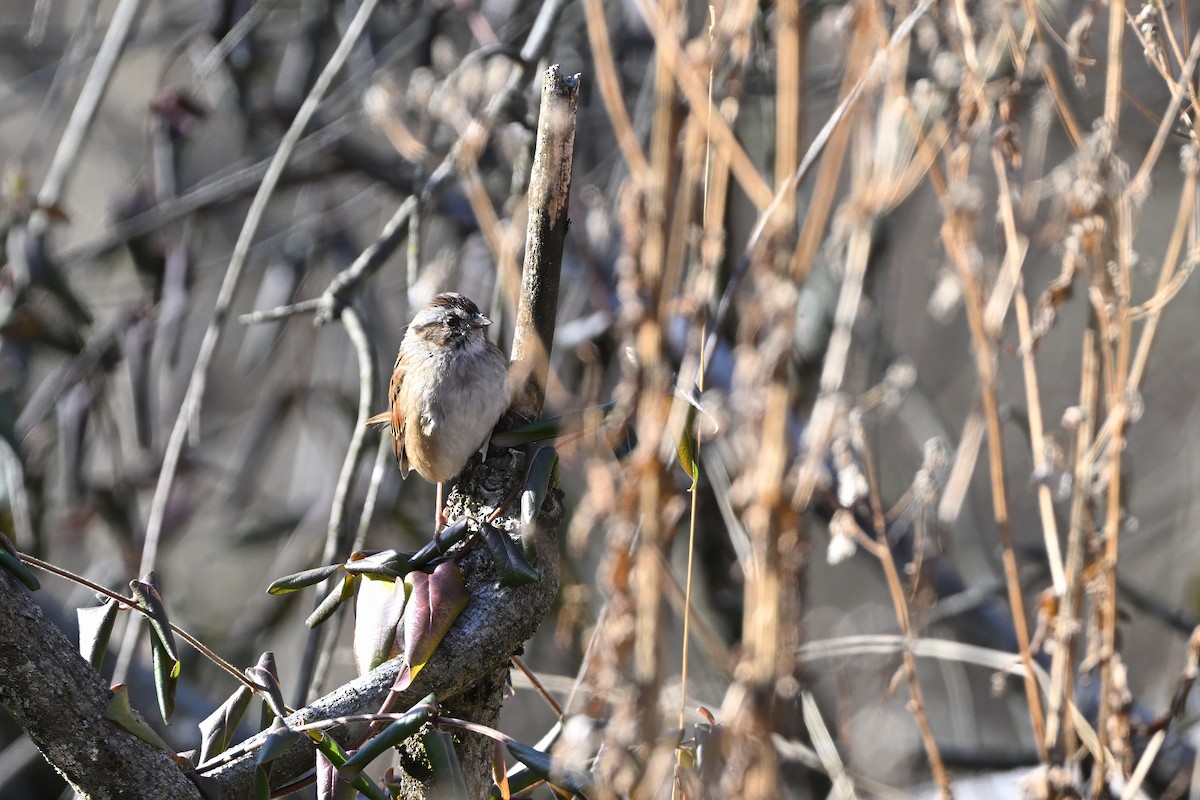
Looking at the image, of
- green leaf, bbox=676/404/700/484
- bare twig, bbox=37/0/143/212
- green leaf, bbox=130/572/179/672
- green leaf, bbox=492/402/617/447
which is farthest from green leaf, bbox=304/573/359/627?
bare twig, bbox=37/0/143/212

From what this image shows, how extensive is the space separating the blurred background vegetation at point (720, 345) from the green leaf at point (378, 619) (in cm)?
25

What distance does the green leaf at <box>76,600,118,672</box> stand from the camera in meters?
1.40

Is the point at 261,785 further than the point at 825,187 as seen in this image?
Yes

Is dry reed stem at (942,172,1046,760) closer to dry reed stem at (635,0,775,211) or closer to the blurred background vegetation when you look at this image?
the blurred background vegetation

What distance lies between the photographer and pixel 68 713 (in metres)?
1.27

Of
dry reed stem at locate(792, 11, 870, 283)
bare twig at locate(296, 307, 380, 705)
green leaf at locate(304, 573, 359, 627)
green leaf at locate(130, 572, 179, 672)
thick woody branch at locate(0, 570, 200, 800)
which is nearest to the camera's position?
dry reed stem at locate(792, 11, 870, 283)

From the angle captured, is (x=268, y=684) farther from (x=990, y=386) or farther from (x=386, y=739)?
(x=990, y=386)

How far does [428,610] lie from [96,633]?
1.33 ft

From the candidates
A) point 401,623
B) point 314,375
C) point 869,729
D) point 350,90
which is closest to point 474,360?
point 401,623

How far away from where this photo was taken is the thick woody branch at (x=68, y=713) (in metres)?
1.25

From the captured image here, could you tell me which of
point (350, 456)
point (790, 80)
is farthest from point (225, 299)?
point (790, 80)

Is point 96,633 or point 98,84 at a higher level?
point 98,84

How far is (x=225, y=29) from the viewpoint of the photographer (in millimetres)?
3877

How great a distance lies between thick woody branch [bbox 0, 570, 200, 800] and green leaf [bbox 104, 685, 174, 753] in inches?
0.4
